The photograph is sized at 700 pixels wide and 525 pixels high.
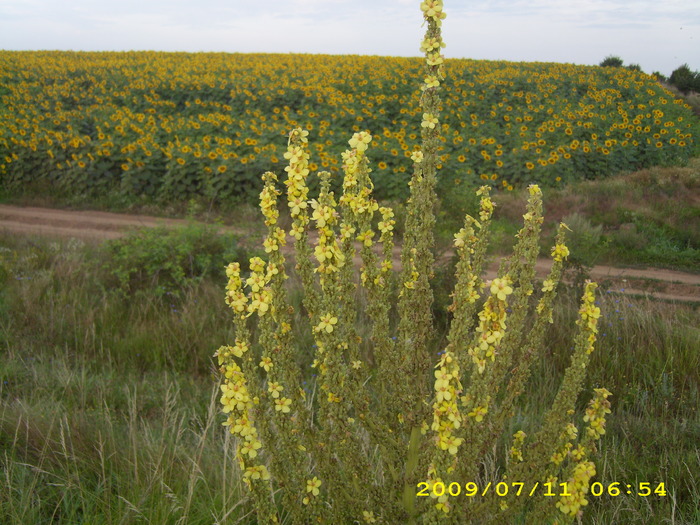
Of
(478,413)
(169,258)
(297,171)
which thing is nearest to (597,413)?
(478,413)

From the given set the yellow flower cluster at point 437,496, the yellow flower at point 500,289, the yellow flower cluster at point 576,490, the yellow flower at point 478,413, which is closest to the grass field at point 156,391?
the yellow flower cluster at point 576,490

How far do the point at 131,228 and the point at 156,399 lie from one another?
4994 mm

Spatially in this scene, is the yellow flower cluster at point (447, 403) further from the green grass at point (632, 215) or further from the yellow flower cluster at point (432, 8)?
the green grass at point (632, 215)

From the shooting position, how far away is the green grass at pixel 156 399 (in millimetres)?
3146

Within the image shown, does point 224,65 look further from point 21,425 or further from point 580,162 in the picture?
point 21,425

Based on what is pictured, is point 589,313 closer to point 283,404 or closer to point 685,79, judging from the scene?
point 283,404

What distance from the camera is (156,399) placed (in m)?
4.72

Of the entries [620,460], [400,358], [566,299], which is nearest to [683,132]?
[566,299]

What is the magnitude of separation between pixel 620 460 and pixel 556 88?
1739 cm

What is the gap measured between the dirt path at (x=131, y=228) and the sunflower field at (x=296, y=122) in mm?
812

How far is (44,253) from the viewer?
7707mm

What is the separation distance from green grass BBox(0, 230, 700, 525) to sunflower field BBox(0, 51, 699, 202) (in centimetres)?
418

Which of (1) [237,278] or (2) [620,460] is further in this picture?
(2) [620,460]

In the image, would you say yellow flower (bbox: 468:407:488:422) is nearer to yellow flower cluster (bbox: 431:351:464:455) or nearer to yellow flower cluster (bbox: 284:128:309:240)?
yellow flower cluster (bbox: 431:351:464:455)
